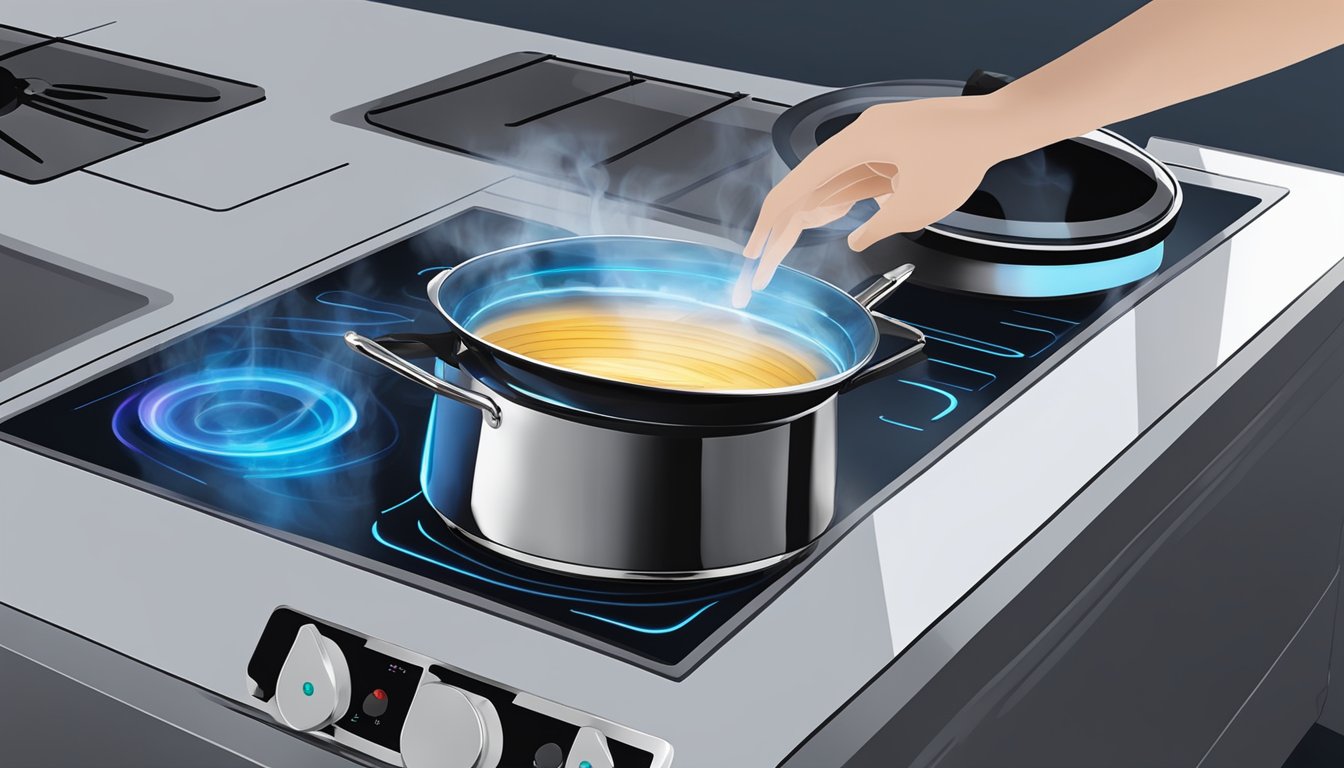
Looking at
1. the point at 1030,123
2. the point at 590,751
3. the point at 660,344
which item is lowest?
the point at 590,751

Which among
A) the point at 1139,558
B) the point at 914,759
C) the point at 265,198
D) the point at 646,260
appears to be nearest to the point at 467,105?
the point at 265,198

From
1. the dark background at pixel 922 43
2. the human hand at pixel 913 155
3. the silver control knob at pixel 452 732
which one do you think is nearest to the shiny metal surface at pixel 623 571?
the silver control knob at pixel 452 732

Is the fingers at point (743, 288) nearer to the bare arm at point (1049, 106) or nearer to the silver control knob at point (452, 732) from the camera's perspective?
the bare arm at point (1049, 106)

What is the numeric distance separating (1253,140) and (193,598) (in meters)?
1.25

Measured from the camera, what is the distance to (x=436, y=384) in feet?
2.26

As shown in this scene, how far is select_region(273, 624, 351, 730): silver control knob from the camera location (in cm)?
63

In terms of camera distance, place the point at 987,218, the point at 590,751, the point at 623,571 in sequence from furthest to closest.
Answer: the point at 987,218 < the point at 623,571 < the point at 590,751

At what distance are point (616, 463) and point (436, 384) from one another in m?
0.10

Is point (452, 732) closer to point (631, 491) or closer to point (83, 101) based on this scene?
point (631, 491)

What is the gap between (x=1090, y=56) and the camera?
87cm

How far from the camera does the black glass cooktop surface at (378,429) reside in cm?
70

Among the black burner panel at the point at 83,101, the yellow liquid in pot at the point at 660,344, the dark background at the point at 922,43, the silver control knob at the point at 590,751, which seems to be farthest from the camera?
the dark background at the point at 922,43

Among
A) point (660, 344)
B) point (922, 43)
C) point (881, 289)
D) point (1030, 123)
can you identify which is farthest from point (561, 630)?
point (922, 43)

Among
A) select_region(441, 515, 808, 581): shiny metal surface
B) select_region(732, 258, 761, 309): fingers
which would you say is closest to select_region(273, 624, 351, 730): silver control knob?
select_region(441, 515, 808, 581): shiny metal surface
